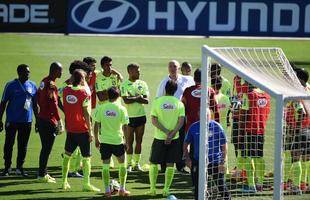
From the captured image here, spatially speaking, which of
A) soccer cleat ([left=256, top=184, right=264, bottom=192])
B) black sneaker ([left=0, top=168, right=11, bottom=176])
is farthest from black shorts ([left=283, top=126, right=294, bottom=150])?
black sneaker ([left=0, top=168, right=11, bottom=176])

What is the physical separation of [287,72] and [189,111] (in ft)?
9.23

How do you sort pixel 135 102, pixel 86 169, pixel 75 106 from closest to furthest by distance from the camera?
pixel 86 169, pixel 75 106, pixel 135 102

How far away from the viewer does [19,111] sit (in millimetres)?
15789

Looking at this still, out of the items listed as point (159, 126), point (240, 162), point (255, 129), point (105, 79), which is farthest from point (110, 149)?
point (105, 79)

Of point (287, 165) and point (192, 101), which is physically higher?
point (192, 101)

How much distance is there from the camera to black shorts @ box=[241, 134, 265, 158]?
14.7 meters

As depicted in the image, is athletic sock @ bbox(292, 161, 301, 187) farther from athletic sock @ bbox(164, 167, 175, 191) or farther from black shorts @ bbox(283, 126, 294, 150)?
athletic sock @ bbox(164, 167, 175, 191)

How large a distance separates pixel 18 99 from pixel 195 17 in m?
3.55

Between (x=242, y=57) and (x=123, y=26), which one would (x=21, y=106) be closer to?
(x=123, y=26)

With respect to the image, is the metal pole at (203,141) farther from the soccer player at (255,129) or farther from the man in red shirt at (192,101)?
the man in red shirt at (192,101)

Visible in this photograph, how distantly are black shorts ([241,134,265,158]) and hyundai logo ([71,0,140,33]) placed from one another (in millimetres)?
3220

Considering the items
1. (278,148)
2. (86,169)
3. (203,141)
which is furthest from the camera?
(86,169)

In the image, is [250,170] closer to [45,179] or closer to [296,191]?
[296,191]

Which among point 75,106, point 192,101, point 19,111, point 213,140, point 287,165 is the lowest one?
point 287,165
